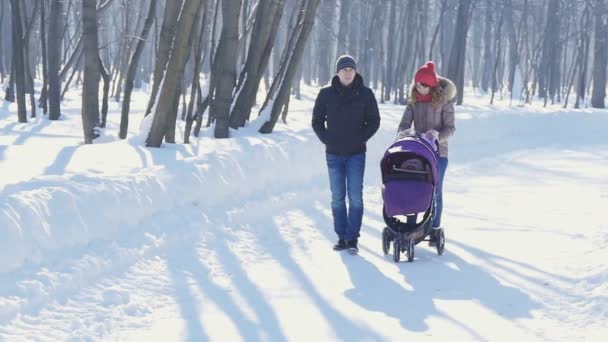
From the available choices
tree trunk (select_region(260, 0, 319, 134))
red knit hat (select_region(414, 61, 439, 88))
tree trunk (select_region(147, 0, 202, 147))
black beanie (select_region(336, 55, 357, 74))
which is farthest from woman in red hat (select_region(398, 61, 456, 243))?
tree trunk (select_region(260, 0, 319, 134))

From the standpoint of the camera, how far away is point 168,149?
11000mm

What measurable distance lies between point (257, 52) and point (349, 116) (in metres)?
6.89

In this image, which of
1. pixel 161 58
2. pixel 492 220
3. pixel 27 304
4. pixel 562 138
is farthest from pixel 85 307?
pixel 562 138

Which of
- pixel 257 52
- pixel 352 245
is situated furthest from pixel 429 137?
pixel 257 52

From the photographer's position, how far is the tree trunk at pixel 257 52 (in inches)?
547

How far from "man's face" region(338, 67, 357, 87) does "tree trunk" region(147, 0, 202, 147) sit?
402 cm

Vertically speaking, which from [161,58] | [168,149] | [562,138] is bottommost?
[562,138]

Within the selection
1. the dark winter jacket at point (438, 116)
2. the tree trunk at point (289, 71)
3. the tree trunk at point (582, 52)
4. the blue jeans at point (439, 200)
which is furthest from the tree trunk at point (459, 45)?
the dark winter jacket at point (438, 116)

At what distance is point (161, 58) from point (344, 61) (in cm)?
532

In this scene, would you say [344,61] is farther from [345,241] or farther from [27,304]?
[27,304]

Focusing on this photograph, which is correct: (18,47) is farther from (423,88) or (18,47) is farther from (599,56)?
(599,56)

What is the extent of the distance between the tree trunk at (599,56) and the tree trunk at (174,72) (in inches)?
1133

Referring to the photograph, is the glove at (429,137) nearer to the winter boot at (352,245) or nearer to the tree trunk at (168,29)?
the winter boot at (352,245)

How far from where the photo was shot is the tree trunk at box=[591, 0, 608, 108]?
35719 millimetres
